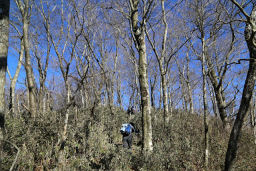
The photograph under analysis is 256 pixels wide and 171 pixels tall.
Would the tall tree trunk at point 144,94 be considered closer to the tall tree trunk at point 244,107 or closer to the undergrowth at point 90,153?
the undergrowth at point 90,153

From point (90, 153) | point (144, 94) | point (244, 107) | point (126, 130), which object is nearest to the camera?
point (244, 107)

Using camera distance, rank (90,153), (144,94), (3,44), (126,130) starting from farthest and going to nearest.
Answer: (126,130)
(144,94)
(90,153)
(3,44)

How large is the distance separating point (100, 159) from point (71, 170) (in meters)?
1.16

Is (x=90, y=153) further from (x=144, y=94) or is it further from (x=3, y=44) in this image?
(x=3, y=44)

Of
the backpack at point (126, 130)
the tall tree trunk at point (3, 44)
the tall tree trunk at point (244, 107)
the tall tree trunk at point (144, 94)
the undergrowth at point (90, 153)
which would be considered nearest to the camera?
the tall tree trunk at point (3, 44)

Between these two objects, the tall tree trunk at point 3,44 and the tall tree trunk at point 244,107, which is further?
the tall tree trunk at point 244,107

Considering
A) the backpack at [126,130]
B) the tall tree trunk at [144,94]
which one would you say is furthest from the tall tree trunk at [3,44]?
the backpack at [126,130]

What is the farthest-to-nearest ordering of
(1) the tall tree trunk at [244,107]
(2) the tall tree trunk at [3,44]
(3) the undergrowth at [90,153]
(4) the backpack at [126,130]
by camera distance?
(4) the backpack at [126,130]
(3) the undergrowth at [90,153]
(1) the tall tree trunk at [244,107]
(2) the tall tree trunk at [3,44]

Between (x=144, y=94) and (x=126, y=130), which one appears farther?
(x=126, y=130)

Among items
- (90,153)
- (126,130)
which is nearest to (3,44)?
(90,153)

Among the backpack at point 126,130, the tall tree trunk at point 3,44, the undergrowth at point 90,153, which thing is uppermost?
the tall tree trunk at point 3,44

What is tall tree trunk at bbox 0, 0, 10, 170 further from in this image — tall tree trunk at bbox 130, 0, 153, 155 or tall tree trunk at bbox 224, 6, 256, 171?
tall tree trunk at bbox 224, 6, 256, 171

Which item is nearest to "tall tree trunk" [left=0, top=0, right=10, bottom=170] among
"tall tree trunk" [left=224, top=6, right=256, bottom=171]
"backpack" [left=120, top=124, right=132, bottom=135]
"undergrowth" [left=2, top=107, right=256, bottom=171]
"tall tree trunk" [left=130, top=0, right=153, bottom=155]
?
"undergrowth" [left=2, top=107, right=256, bottom=171]

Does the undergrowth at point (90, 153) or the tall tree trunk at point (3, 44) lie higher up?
the tall tree trunk at point (3, 44)
